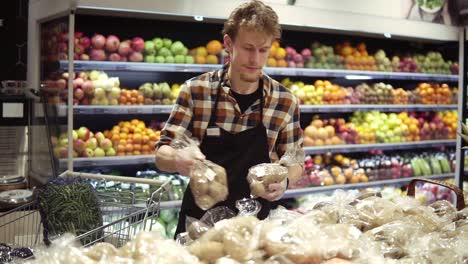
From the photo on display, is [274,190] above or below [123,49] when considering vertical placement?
below

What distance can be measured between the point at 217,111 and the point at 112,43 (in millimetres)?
1930

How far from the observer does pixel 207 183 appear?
2.00 metres

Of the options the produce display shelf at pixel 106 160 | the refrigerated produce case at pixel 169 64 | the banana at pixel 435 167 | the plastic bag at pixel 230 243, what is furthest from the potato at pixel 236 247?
the banana at pixel 435 167

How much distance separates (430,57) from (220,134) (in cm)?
441

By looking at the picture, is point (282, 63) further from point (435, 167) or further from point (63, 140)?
point (435, 167)

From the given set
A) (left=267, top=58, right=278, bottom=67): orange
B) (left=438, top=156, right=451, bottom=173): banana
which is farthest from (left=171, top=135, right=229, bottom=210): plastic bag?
(left=438, top=156, right=451, bottom=173): banana

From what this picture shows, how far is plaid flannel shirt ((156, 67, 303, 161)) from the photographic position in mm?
2531

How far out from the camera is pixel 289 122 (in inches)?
105

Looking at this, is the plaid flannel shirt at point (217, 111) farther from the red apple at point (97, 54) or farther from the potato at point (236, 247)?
the red apple at point (97, 54)

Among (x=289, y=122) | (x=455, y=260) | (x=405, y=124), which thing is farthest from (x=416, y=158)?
(x=455, y=260)

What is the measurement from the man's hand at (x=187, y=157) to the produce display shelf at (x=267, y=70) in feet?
6.92

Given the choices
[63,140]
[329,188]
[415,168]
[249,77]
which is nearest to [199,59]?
[63,140]

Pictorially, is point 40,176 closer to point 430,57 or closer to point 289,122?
point 289,122

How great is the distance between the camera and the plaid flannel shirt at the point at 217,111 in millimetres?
2531
